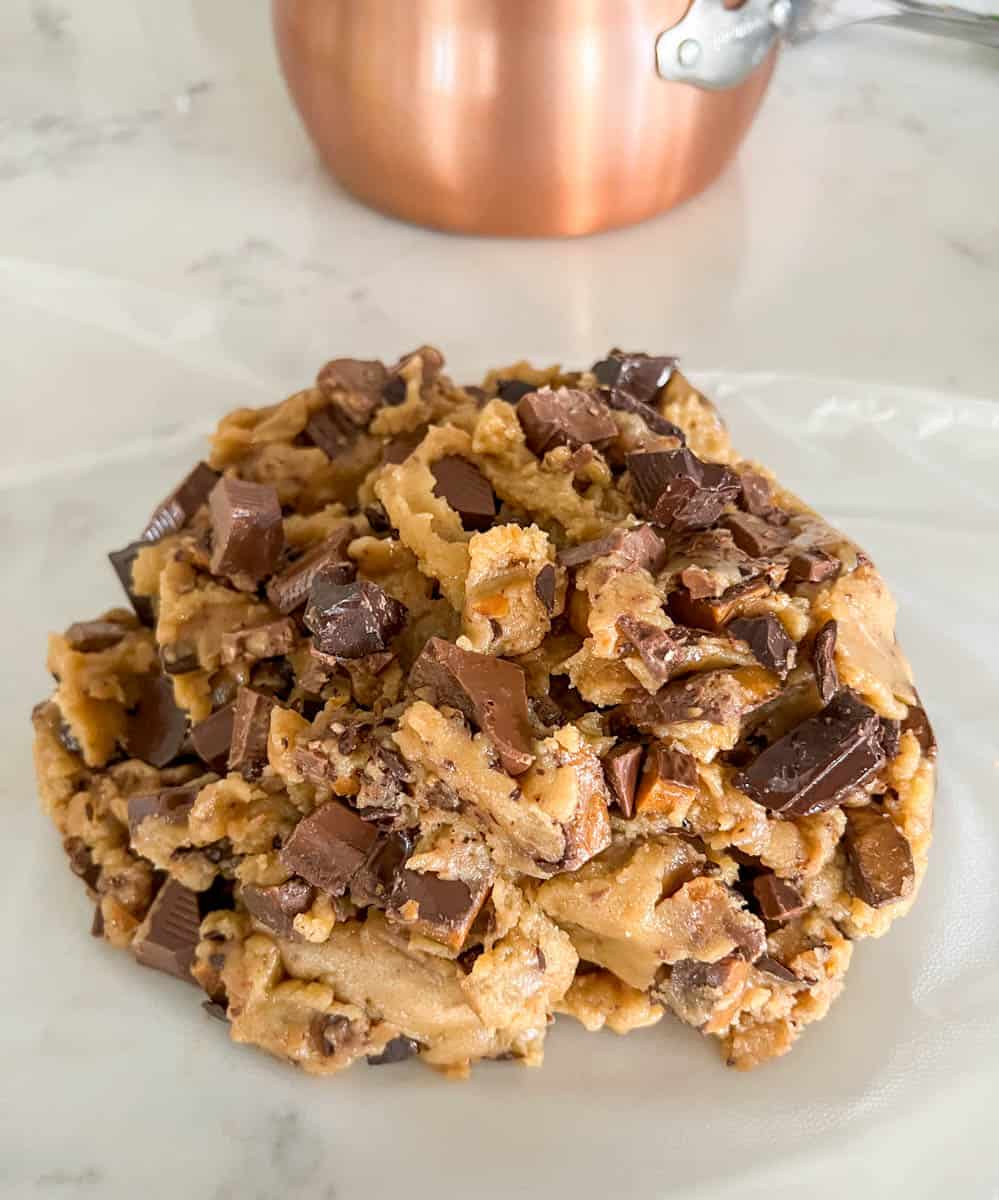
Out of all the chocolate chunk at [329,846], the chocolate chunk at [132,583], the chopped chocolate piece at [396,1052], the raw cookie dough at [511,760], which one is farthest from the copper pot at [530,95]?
the chopped chocolate piece at [396,1052]

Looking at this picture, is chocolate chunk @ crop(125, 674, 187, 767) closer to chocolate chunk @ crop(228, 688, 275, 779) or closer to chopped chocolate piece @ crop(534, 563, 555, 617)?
chocolate chunk @ crop(228, 688, 275, 779)

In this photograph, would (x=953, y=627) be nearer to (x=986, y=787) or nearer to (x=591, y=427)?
(x=986, y=787)

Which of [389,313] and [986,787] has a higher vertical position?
[389,313]

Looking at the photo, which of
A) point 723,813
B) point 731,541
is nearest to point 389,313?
point 731,541

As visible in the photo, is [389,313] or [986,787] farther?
[389,313]

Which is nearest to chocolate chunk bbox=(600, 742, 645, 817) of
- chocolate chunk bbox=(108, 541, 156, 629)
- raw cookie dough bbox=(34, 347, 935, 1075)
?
raw cookie dough bbox=(34, 347, 935, 1075)

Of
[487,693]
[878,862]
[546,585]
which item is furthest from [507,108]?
[878,862]

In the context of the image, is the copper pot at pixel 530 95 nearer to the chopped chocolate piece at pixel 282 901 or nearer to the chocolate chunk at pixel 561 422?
the chocolate chunk at pixel 561 422
